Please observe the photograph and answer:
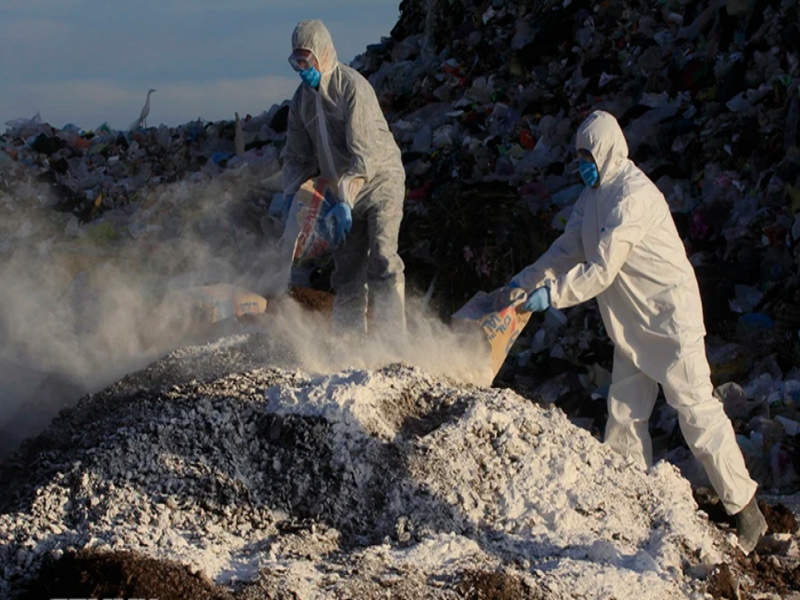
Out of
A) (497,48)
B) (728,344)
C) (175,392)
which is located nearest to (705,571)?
(175,392)

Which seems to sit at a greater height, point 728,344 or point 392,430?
point 392,430

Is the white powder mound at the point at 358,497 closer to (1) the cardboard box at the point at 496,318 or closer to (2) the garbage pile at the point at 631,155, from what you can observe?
(1) the cardboard box at the point at 496,318

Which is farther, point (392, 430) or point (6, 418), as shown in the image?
point (6, 418)

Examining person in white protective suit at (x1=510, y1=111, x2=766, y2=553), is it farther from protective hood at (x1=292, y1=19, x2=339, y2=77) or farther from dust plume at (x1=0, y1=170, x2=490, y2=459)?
protective hood at (x1=292, y1=19, x2=339, y2=77)

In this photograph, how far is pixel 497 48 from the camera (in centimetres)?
1251

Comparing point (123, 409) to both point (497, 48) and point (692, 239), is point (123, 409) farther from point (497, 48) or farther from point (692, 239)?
point (497, 48)

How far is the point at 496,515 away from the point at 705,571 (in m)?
0.87

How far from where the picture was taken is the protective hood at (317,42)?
6652 mm

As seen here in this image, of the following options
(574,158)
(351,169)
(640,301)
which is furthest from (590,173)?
(574,158)

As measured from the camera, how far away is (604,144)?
557cm

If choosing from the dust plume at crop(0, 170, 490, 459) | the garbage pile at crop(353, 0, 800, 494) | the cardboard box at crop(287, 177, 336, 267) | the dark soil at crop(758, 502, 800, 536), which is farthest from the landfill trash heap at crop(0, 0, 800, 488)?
the cardboard box at crop(287, 177, 336, 267)

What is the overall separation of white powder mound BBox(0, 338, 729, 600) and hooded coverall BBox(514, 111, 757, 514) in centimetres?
29

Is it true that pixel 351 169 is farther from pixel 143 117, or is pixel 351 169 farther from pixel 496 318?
pixel 143 117

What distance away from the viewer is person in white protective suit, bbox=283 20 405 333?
22.1 feet
